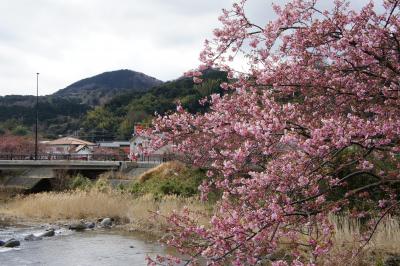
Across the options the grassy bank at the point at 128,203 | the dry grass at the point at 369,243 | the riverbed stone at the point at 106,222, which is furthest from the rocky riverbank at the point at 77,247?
the dry grass at the point at 369,243

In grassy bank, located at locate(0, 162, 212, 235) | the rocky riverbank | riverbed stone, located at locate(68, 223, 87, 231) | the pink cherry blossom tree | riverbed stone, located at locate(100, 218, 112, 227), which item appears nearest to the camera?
the pink cherry blossom tree

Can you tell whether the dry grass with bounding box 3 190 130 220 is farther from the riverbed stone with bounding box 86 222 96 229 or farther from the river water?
the river water

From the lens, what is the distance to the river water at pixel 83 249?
14102 mm

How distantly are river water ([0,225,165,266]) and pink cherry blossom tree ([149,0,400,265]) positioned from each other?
667 centimetres

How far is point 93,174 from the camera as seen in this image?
138 ft

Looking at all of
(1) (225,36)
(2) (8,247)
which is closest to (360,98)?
(1) (225,36)

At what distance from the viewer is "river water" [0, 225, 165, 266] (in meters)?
14.1

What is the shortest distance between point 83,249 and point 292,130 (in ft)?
41.7

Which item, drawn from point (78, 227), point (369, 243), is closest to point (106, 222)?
point (78, 227)

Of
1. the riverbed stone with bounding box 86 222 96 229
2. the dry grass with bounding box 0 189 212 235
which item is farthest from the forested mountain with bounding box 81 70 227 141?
the riverbed stone with bounding box 86 222 96 229

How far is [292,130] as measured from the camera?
5.11m

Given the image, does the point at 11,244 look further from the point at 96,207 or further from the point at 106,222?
the point at 96,207

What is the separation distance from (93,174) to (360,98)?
38.1 metres

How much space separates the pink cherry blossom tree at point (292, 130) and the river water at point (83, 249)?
667 centimetres
